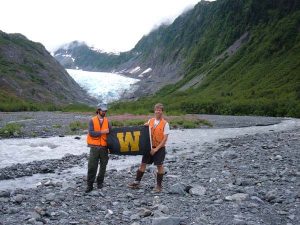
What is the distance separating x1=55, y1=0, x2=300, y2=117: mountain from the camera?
76.0 m

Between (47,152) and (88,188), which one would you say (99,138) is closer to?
(88,188)

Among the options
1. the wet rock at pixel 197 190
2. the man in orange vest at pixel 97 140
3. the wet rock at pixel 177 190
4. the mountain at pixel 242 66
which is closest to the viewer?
the wet rock at pixel 197 190

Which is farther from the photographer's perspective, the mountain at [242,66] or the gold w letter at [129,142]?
the mountain at [242,66]

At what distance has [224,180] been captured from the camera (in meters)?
12.7

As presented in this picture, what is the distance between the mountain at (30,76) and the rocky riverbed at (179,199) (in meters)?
77.8

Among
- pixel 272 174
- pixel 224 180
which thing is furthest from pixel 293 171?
pixel 224 180

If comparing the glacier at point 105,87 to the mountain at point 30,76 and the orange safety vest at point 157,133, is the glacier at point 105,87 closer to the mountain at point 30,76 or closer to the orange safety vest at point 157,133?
the mountain at point 30,76

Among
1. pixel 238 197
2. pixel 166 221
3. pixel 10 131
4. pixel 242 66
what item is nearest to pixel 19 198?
pixel 166 221

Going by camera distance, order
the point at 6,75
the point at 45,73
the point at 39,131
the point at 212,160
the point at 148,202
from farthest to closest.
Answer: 1. the point at 45,73
2. the point at 6,75
3. the point at 39,131
4. the point at 212,160
5. the point at 148,202

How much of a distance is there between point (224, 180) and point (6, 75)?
349 ft

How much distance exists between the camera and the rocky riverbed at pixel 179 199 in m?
9.14

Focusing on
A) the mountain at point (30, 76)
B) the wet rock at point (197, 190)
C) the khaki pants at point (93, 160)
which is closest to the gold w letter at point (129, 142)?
the khaki pants at point (93, 160)

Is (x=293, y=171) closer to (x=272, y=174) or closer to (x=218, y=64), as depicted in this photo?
(x=272, y=174)

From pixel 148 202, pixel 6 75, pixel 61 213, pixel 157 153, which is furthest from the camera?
pixel 6 75
